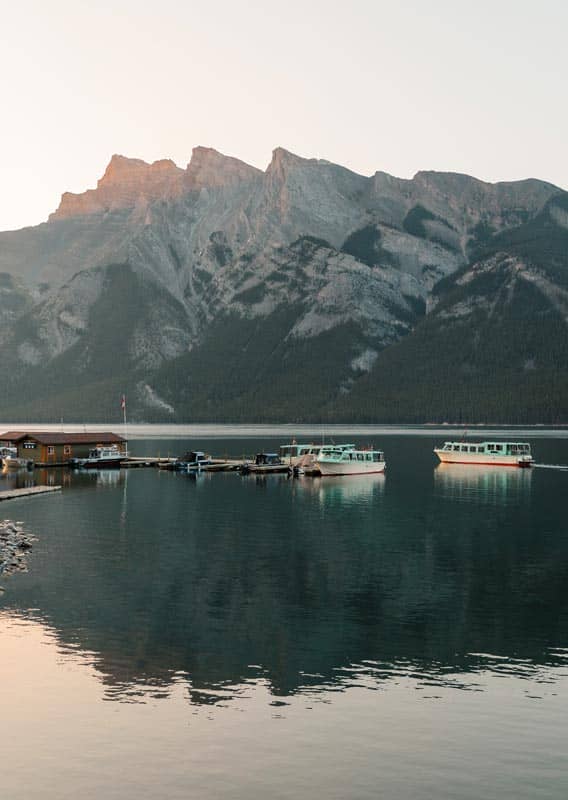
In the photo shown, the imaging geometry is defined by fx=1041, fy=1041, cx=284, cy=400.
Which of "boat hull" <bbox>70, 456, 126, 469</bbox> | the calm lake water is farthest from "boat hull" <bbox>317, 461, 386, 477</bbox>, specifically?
the calm lake water

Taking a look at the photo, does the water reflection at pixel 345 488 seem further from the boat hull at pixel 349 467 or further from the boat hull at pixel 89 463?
the boat hull at pixel 89 463

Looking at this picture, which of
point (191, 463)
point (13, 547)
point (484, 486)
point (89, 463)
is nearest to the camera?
point (13, 547)

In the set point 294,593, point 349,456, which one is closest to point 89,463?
point 349,456

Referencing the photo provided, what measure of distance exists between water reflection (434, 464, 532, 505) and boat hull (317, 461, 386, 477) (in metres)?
11.3

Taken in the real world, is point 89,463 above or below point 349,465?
above

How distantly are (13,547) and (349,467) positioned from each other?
365 feet

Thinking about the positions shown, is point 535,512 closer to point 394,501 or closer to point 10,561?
point 394,501

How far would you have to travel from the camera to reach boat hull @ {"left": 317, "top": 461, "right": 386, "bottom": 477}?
624ft

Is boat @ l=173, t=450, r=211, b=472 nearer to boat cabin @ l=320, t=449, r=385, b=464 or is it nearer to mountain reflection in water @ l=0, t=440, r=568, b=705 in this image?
boat cabin @ l=320, t=449, r=385, b=464

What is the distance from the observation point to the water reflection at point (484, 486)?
14412cm

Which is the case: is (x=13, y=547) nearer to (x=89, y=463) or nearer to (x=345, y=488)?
A: (x=345, y=488)

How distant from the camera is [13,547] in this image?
277ft

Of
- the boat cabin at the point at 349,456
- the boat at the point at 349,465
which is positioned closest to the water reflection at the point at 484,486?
the boat at the point at 349,465

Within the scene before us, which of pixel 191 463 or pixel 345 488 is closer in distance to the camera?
pixel 345 488
